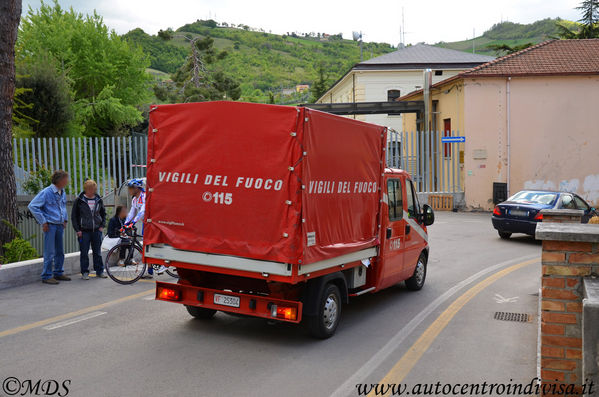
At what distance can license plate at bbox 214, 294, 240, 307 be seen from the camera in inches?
255

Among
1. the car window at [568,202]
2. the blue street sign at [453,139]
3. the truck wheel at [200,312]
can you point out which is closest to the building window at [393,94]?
the blue street sign at [453,139]

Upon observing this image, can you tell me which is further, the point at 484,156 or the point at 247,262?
the point at 484,156

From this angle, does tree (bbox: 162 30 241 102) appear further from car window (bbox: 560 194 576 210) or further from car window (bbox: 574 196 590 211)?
car window (bbox: 560 194 576 210)

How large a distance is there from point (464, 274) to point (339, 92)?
49.3m

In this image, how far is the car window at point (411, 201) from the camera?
9000 mm

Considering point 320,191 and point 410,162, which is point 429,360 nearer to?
point 320,191

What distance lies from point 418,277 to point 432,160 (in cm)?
1691

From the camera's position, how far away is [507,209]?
16.5 metres

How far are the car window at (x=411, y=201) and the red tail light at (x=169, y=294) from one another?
13.2 feet

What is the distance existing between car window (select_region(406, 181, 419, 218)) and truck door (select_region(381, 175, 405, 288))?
13.3 inches

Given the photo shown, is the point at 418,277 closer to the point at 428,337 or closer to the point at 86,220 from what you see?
the point at 428,337

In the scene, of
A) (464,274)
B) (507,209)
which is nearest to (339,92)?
(507,209)

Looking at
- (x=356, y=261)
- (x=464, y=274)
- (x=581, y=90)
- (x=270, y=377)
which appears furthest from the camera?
(x=581, y=90)

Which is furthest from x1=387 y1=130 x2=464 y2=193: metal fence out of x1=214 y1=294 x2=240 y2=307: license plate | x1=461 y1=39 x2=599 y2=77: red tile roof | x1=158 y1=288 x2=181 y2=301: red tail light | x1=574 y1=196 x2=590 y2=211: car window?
x1=214 y1=294 x2=240 y2=307: license plate
